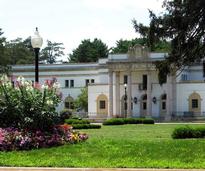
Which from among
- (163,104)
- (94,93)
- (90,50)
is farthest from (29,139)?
(90,50)

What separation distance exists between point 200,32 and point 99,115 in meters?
53.7

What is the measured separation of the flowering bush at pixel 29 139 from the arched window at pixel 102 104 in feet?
215

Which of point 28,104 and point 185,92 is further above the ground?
point 185,92

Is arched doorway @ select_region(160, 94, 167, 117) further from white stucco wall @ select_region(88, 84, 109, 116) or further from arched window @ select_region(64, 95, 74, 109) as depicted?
arched window @ select_region(64, 95, 74, 109)

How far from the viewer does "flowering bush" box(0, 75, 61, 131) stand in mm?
19500

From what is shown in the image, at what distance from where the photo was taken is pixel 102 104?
3371 inches

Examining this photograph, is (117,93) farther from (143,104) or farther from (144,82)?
(144,82)

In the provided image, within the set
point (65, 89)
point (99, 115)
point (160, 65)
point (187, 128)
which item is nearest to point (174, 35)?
point (160, 65)

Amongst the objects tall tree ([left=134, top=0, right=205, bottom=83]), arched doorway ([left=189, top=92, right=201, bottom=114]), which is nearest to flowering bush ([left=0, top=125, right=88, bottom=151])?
tall tree ([left=134, top=0, right=205, bottom=83])

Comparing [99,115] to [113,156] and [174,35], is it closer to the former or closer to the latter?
[174,35]

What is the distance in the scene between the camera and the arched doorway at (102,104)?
8525 centimetres

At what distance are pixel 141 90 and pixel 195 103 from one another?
8632 mm

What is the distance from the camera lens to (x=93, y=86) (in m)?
85.8

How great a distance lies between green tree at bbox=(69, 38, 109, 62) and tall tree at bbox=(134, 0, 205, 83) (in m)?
87.6
